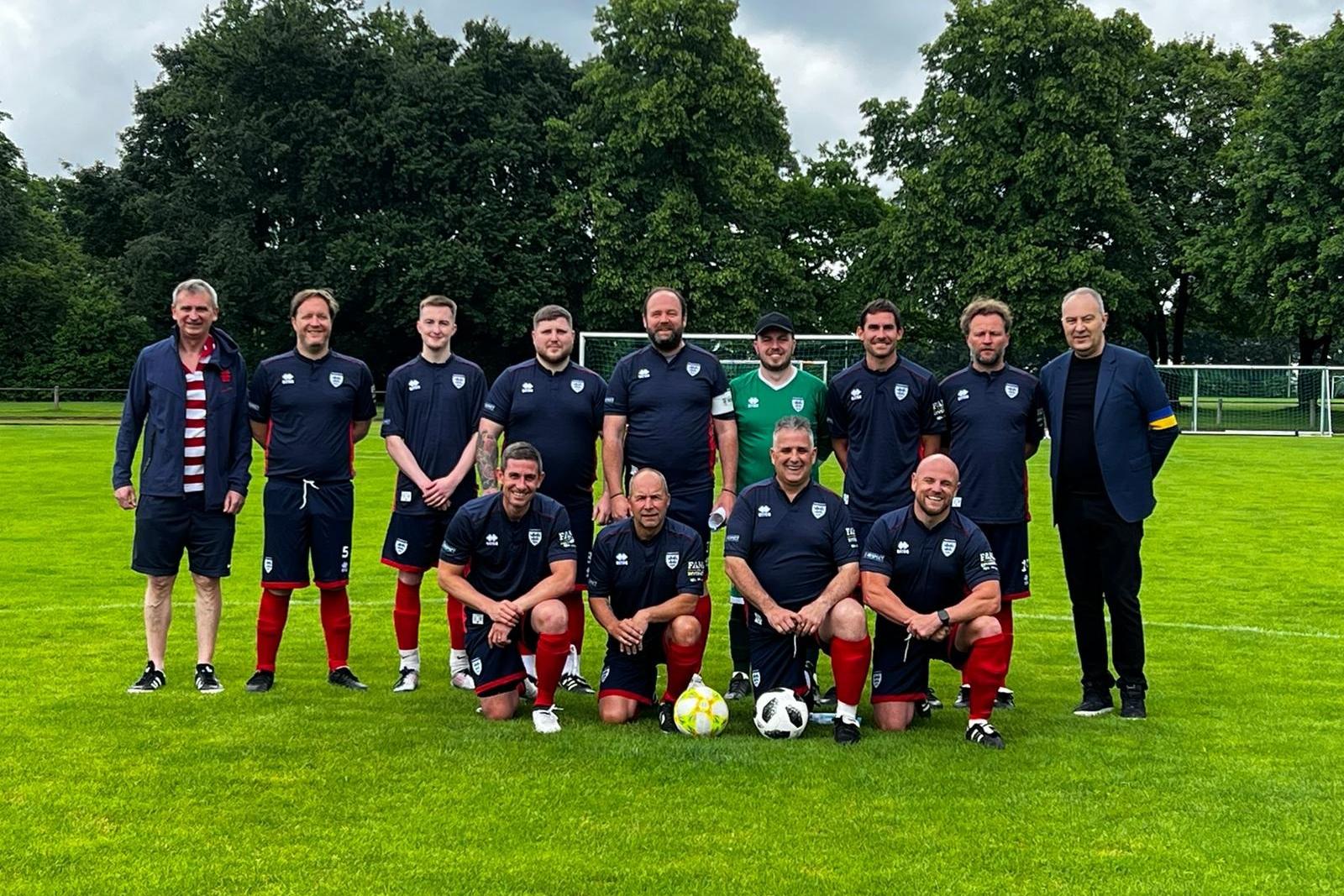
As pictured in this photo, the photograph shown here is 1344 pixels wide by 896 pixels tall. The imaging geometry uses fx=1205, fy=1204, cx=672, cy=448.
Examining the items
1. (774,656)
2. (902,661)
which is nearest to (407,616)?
(774,656)

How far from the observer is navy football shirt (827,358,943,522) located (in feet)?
20.0

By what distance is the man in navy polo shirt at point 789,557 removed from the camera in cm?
550

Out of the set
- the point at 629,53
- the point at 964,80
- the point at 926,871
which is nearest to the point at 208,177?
the point at 629,53

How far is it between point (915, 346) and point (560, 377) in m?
33.7

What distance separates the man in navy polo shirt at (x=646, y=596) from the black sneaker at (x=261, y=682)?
5.85 feet

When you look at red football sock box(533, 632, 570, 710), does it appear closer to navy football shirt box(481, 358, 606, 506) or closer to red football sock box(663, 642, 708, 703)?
red football sock box(663, 642, 708, 703)

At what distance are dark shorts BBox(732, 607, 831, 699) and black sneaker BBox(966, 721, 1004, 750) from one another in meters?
0.73

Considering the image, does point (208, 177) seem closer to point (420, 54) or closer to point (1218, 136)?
point (420, 54)

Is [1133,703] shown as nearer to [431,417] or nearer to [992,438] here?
[992,438]

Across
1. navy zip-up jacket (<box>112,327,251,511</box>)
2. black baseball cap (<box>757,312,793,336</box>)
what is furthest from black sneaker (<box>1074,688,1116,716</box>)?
navy zip-up jacket (<box>112,327,251,511</box>)

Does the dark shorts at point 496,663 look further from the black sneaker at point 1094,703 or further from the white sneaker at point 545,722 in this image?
the black sneaker at point 1094,703

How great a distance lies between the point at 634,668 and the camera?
224 inches

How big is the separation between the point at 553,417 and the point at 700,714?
1.79 metres

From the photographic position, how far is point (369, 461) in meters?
21.9
